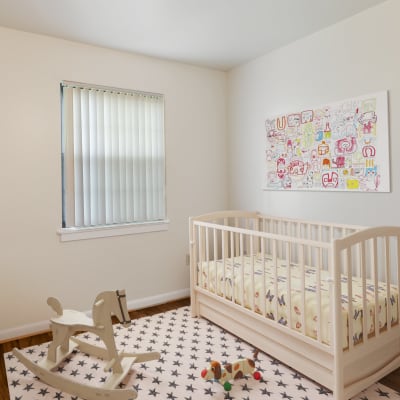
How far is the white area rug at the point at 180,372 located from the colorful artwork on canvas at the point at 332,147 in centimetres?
132

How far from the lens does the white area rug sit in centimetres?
182

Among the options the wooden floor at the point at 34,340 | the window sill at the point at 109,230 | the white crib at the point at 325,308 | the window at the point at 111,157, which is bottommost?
the wooden floor at the point at 34,340

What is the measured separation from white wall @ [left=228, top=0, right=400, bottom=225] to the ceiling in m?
0.14

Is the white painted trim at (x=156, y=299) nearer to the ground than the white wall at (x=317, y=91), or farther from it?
nearer to the ground

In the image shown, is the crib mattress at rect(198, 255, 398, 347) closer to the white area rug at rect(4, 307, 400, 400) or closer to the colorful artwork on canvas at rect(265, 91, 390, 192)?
the white area rug at rect(4, 307, 400, 400)

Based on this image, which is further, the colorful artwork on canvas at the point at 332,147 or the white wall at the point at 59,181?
the white wall at the point at 59,181

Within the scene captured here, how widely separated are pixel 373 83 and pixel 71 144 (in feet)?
7.53

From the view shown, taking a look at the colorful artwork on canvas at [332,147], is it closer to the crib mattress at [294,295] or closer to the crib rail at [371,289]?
the crib rail at [371,289]

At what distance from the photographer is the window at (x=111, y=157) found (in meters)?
2.81

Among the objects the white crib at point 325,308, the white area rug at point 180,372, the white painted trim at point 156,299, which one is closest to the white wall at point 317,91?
the white crib at point 325,308

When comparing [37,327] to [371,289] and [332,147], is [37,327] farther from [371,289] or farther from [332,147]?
[332,147]

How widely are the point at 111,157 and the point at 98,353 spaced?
Result: 61.6 inches

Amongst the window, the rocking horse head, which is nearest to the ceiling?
the window

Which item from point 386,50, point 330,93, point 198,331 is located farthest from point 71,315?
point 386,50
